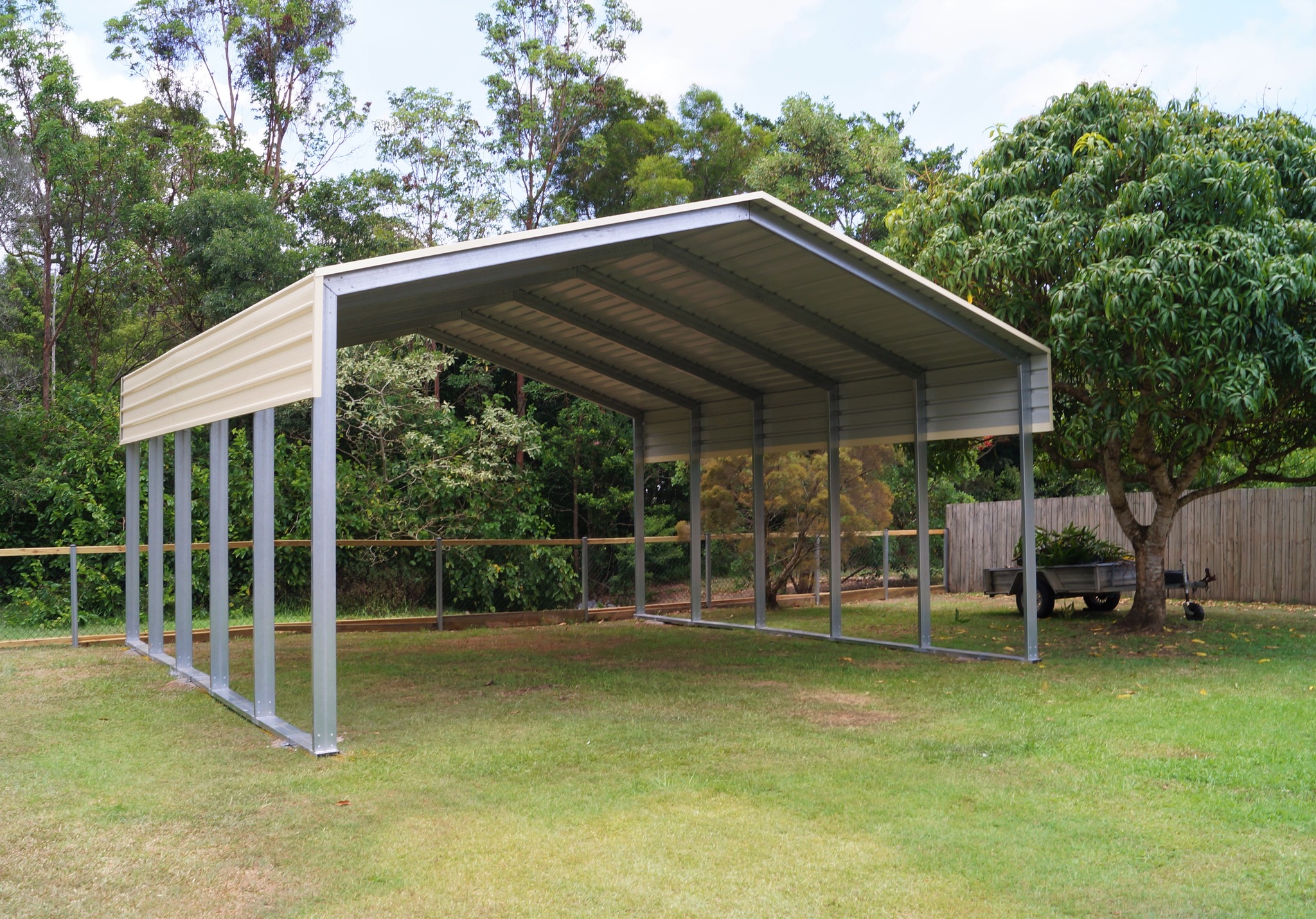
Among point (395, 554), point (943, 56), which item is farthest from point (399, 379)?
point (943, 56)

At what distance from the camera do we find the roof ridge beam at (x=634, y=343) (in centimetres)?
1247

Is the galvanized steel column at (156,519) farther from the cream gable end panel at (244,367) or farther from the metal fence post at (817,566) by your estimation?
the metal fence post at (817,566)

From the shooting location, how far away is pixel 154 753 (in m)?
7.32

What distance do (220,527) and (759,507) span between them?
25.5 ft

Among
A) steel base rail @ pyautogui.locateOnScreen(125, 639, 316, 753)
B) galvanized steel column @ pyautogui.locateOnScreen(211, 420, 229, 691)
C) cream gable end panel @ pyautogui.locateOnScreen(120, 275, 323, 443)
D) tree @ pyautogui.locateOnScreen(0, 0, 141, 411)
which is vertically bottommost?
steel base rail @ pyautogui.locateOnScreen(125, 639, 316, 753)

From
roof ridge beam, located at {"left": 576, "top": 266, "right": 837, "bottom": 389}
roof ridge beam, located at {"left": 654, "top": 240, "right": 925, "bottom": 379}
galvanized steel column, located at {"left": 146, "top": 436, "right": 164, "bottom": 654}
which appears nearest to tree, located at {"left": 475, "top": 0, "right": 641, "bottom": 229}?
roof ridge beam, located at {"left": 576, "top": 266, "right": 837, "bottom": 389}

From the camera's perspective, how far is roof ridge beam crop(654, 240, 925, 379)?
10.2 meters

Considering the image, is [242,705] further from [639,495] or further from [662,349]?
[639,495]

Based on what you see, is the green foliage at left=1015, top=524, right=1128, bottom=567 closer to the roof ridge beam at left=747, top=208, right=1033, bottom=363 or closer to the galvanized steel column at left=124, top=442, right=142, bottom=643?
the roof ridge beam at left=747, top=208, right=1033, bottom=363

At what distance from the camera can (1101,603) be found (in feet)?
54.0

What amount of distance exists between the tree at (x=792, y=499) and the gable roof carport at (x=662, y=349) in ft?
5.86

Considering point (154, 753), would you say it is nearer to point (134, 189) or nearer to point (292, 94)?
point (134, 189)

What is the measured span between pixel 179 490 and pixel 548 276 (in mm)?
3948

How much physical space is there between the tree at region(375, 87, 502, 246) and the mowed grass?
15.3 meters
